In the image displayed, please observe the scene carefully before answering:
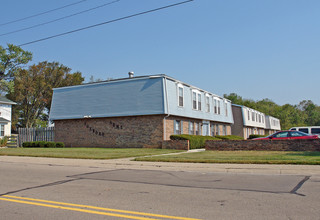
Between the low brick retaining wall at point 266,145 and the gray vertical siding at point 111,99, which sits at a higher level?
the gray vertical siding at point 111,99

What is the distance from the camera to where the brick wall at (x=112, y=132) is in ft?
82.5

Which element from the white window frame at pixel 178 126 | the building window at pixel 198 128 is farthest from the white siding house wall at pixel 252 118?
the white window frame at pixel 178 126

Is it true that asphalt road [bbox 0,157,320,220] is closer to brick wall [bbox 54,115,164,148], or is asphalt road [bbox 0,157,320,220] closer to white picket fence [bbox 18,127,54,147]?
brick wall [bbox 54,115,164,148]

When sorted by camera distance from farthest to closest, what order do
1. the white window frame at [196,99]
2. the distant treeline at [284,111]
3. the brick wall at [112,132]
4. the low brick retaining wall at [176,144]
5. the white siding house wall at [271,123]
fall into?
1. the distant treeline at [284,111]
2. the white siding house wall at [271,123]
3. the white window frame at [196,99]
4. the brick wall at [112,132]
5. the low brick retaining wall at [176,144]

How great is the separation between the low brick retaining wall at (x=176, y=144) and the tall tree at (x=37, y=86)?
3654cm

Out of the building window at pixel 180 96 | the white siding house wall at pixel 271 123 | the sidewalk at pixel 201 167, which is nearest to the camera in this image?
the sidewalk at pixel 201 167

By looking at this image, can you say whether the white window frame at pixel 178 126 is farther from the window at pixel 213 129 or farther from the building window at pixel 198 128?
the window at pixel 213 129

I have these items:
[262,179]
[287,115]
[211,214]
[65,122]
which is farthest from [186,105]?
[287,115]

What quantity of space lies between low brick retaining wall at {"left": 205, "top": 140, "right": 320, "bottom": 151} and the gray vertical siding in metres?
5.32

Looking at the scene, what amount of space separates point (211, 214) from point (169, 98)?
19553 mm

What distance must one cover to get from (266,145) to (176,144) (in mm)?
6727

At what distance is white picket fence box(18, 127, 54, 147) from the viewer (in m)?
31.0

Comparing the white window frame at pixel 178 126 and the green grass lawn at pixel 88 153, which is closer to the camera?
the green grass lawn at pixel 88 153

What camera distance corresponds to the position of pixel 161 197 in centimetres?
725
